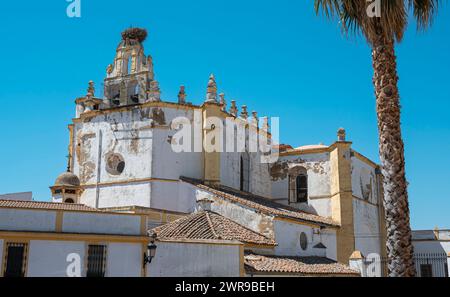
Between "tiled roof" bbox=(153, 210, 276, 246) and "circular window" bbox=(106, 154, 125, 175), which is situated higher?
"circular window" bbox=(106, 154, 125, 175)

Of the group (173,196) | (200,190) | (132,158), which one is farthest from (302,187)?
(132,158)

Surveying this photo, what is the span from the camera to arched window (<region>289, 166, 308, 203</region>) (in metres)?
36.1

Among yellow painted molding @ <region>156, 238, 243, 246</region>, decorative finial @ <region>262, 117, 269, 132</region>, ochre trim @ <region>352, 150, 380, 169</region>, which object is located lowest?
yellow painted molding @ <region>156, 238, 243, 246</region>

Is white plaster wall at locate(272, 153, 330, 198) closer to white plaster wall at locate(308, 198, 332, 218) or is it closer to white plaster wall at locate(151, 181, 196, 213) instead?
white plaster wall at locate(308, 198, 332, 218)

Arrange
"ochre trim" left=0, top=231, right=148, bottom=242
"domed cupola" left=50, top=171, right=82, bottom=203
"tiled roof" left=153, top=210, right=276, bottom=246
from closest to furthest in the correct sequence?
1. "ochre trim" left=0, top=231, right=148, bottom=242
2. "tiled roof" left=153, top=210, right=276, bottom=246
3. "domed cupola" left=50, top=171, right=82, bottom=203

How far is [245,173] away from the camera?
34562 mm

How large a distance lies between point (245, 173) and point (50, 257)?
18.1m

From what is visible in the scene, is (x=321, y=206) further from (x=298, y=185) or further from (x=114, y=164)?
(x=114, y=164)

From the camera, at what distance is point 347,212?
3334 cm

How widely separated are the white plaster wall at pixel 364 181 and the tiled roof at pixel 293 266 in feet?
27.5

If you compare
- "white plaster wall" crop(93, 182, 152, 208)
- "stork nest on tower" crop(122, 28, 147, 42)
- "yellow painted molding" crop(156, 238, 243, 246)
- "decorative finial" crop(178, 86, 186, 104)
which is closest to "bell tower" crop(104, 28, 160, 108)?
"stork nest on tower" crop(122, 28, 147, 42)

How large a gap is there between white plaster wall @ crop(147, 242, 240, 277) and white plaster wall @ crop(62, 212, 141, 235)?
1080 millimetres
